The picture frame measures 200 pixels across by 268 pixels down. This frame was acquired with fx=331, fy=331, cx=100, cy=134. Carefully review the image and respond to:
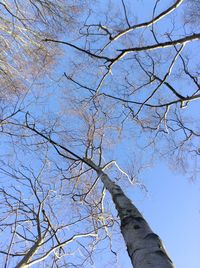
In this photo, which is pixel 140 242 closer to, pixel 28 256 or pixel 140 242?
pixel 140 242

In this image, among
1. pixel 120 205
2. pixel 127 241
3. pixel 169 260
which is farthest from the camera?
pixel 120 205

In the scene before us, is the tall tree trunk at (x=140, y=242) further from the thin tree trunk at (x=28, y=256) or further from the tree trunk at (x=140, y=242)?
the thin tree trunk at (x=28, y=256)

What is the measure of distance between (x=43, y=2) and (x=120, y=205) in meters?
3.40

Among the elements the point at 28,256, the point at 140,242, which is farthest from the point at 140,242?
the point at 28,256

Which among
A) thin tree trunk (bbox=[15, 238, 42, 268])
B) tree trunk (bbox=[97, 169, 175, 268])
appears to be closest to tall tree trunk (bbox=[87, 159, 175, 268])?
tree trunk (bbox=[97, 169, 175, 268])

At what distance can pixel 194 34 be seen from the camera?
4.80 meters

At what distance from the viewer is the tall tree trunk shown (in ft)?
7.11

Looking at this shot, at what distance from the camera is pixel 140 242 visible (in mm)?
2494

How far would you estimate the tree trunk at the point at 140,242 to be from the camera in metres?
2.17

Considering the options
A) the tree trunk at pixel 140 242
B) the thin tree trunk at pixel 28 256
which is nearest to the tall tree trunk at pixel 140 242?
the tree trunk at pixel 140 242

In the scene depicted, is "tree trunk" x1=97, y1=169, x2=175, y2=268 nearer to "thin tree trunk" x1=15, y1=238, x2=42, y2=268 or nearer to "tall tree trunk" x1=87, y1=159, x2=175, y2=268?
"tall tree trunk" x1=87, y1=159, x2=175, y2=268

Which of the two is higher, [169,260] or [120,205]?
[120,205]

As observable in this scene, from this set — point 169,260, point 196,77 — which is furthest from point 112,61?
point 169,260

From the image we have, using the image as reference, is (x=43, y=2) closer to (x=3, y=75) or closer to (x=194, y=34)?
(x=3, y=75)
